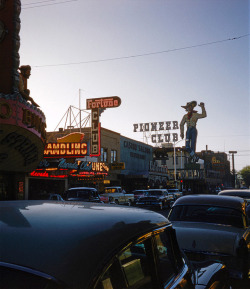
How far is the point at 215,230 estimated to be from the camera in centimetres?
559

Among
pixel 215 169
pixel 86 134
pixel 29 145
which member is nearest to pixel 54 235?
pixel 29 145

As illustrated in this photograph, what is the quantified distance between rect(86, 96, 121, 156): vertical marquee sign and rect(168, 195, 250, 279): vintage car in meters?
25.6

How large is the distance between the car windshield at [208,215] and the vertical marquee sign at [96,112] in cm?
2552

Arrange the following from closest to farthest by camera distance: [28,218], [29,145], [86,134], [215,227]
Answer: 1. [28,218]
2. [215,227]
3. [29,145]
4. [86,134]

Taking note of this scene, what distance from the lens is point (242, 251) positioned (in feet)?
17.5

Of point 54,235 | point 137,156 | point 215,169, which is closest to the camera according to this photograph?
point 54,235

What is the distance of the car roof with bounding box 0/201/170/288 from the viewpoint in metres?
1.58

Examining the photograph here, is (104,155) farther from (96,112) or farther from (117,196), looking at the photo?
(117,196)

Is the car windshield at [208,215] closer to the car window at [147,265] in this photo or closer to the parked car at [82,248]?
the car window at [147,265]

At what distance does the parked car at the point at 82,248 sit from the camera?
156cm

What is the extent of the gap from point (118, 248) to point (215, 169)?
10012 cm

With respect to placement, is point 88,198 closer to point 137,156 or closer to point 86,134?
point 86,134

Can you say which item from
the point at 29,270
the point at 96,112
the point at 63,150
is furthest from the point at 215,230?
the point at 96,112

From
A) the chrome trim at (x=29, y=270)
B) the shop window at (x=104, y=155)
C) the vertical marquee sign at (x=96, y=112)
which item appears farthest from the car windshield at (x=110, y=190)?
the chrome trim at (x=29, y=270)
